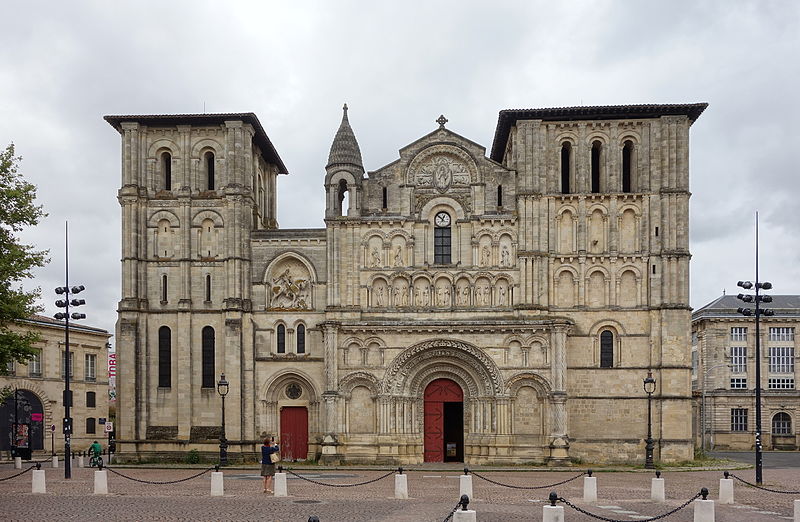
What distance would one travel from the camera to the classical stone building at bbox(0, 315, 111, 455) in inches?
2226

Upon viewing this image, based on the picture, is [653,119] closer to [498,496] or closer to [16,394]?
[498,496]

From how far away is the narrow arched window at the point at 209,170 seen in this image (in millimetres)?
45500

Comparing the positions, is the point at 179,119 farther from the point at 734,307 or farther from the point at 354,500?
the point at 734,307

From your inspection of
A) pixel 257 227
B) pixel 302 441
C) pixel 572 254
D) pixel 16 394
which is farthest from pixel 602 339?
pixel 16 394

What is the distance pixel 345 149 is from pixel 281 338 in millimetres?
10598

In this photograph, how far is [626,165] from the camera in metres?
44.8

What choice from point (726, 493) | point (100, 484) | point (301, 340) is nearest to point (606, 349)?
point (301, 340)

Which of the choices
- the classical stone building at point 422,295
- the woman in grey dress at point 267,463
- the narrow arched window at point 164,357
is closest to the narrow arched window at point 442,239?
the classical stone building at point 422,295

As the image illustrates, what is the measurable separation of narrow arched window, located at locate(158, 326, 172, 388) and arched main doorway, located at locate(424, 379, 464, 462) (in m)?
13.6

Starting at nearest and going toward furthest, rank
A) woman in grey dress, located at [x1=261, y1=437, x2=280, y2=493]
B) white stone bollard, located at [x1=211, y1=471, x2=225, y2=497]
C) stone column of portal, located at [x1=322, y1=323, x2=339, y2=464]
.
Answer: white stone bollard, located at [x1=211, y1=471, x2=225, y2=497], woman in grey dress, located at [x1=261, y1=437, x2=280, y2=493], stone column of portal, located at [x1=322, y1=323, x2=339, y2=464]

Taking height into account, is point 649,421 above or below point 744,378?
above

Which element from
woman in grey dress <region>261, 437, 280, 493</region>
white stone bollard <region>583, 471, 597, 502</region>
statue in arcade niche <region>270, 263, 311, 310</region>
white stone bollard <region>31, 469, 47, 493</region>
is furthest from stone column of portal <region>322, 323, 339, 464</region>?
white stone bollard <region>583, 471, 597, 502</region>

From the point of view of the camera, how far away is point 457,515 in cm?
1755

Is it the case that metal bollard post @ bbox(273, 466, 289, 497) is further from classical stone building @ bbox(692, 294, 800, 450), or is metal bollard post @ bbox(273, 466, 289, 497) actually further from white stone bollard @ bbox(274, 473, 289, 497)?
classical stone building @ bbox(692, 294, 800, 450)
